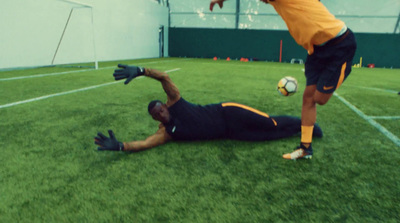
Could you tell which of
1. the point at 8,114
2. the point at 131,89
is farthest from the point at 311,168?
the point at 131,89

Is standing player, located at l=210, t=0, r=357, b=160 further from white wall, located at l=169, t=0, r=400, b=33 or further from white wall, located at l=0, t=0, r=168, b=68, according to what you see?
white wall, located at l=169, t=0, r=400, b=33

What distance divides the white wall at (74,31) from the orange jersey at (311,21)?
9762 millimetres

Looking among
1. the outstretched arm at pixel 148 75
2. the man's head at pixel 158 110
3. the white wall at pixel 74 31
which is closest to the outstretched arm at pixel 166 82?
the outstretched arm at pixel 148 75

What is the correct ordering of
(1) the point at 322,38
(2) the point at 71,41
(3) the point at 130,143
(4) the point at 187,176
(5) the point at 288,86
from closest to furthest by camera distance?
(4) the point at 187,176 → (1) the point at 322,38 → (3) the point at 130,143 → (5) the point at 288,86 → (2) the point at 71,41

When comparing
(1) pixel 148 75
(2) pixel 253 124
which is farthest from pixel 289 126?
(1) pixel 148 75

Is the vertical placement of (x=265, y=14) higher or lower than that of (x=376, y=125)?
higher

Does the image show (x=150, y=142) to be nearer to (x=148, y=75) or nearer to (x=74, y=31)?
(x=148, y=75)

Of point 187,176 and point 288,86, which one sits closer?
point 187,176

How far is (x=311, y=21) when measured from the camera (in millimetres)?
2211

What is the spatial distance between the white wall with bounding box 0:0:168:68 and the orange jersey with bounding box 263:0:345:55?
9762 mm

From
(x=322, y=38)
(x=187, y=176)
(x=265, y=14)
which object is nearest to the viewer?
(x=187, y=176)

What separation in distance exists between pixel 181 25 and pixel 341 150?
19.9 m

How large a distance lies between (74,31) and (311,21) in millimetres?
11992

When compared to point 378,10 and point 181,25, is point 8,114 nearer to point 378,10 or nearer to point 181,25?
point 181,25
